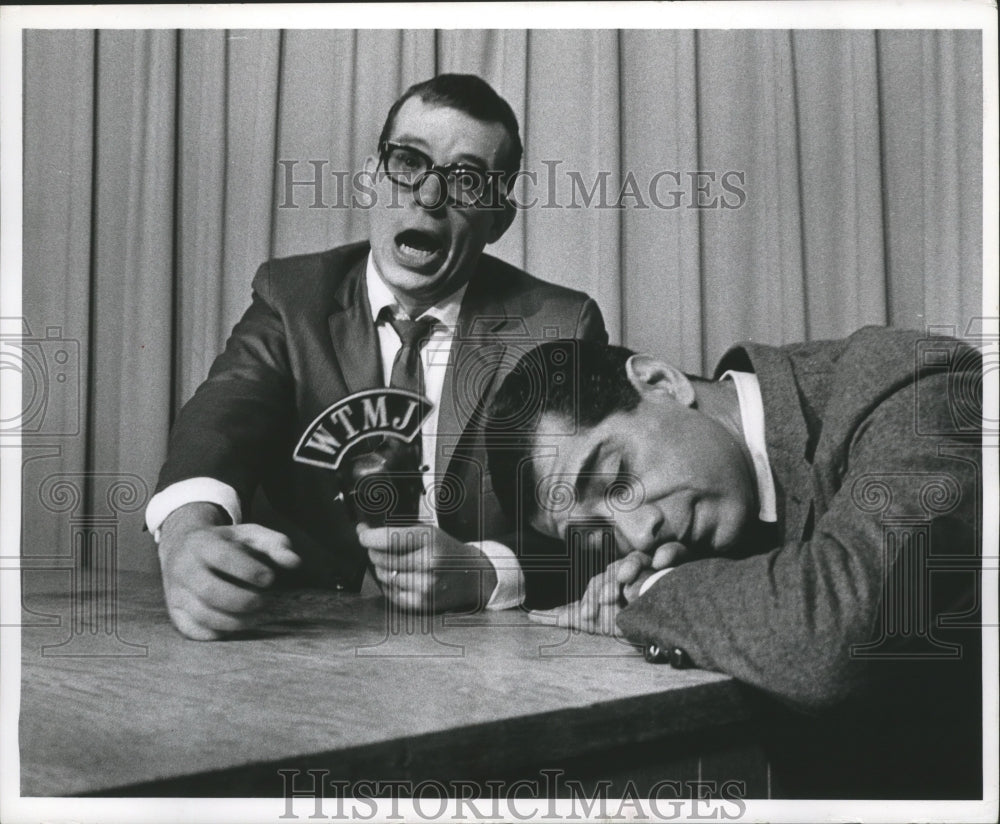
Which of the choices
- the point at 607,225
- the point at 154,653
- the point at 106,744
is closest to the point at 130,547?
the point at 154,653

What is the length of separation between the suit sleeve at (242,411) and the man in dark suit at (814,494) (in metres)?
0.32

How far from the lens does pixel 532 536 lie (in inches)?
64.4

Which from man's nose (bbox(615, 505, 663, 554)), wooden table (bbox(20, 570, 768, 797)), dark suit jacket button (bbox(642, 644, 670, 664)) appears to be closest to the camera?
wooden table (bbox(20, 570, 768, 797))

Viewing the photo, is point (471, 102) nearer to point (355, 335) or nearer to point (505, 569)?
point (355, 335)

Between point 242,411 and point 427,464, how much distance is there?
0.28 meters

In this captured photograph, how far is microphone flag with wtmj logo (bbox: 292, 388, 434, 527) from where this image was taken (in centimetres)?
165

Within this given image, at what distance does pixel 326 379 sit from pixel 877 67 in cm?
94

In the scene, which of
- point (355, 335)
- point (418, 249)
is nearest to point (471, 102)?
point (418, 249)

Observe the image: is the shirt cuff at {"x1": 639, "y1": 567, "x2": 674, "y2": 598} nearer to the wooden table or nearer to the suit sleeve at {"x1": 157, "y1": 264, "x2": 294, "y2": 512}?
the wooden table

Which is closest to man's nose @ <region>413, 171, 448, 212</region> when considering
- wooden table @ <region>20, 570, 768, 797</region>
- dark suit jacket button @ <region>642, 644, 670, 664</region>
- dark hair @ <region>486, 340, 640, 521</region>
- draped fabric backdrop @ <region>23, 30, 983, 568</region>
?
draped fabric backdrop @ <region>23, 30, 983, 568</region>

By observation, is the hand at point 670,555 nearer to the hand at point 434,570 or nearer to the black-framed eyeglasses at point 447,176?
the hand at point 434,570

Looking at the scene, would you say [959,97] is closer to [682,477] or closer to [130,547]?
[682,477]

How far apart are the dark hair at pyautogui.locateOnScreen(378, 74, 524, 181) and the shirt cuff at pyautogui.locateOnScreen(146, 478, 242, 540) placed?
553 millimetres

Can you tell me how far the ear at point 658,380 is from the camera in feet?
5.44
